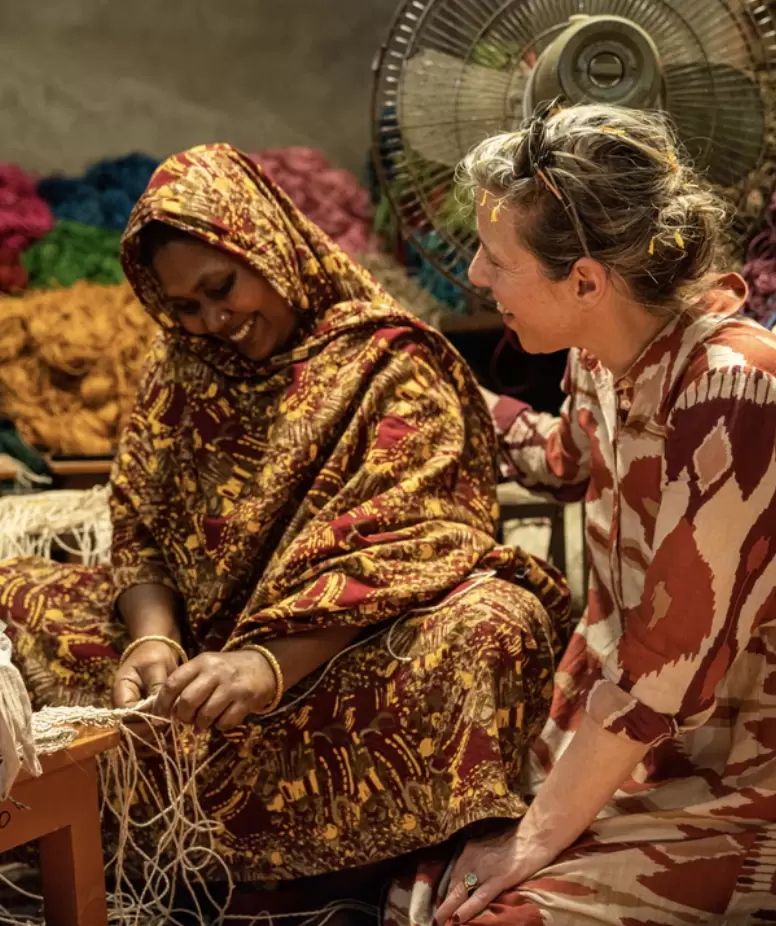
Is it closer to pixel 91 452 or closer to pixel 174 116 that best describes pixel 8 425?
pixel 91 452

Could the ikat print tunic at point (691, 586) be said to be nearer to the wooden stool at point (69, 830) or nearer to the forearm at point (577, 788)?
the forearm at point (577, 788)

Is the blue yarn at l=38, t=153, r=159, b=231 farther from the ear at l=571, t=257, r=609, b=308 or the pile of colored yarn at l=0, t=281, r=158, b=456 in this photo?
the ear at l=571, t=257, r=609, b=308

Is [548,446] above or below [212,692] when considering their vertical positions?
above

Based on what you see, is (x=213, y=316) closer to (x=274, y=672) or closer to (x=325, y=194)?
(x=274, y=672)

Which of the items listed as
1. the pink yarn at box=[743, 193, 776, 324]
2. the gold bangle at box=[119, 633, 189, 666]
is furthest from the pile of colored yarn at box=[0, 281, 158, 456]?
the pink yarn at box=[743, 193, 776, 324]

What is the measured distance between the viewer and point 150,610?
4.94ft

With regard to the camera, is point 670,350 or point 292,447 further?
point 292,447

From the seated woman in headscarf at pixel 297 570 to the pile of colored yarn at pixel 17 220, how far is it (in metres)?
1.45

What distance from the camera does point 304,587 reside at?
4.51ft

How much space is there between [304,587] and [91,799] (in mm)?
374

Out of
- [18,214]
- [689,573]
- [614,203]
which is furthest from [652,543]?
[18,214]

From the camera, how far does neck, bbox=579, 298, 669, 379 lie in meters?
1.23

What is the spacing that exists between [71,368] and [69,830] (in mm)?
1804

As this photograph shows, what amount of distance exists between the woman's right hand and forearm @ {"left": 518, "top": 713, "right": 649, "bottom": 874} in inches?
18.2
